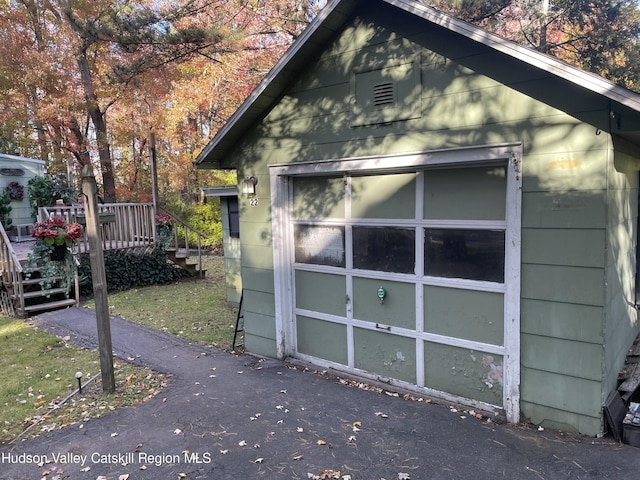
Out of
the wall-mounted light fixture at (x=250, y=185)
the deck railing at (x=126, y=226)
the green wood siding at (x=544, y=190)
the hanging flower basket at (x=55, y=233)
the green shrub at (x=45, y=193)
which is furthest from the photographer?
the green shrub at (x=45, y=193)

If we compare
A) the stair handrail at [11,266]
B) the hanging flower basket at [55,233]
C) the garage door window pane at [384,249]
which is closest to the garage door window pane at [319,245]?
the garage door window pane at [384,249]

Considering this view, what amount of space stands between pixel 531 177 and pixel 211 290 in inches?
351

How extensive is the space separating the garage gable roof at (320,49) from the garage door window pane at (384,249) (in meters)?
1.86

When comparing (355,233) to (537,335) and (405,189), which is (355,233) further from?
(537,335)

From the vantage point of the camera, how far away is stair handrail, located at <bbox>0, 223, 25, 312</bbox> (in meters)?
8.48

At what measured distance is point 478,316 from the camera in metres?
4.08

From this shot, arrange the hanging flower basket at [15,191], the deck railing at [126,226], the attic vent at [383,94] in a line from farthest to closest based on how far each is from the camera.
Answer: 1. the hanging flower basket at [15,191]
2. the deck railing at [126,226]
3. the attic vent at [383,94]

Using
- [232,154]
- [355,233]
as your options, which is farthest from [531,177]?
[232,154]

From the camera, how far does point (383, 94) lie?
437cm

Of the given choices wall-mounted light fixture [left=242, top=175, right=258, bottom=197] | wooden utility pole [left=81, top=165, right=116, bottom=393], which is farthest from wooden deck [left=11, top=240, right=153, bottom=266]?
wall-mounted light fixture [left=242, top=175, right=258, bottom=197]

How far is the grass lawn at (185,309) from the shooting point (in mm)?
7342

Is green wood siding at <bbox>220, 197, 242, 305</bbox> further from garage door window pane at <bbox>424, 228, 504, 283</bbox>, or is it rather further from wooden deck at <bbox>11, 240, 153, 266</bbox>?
garage door window pane at <bbox>424, 228, 504, 283</bbox>

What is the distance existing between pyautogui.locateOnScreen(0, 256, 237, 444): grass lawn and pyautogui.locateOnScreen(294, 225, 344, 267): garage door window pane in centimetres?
222

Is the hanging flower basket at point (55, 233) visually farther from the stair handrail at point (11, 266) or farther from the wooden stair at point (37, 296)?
the wooden stair at point (37, 296)
